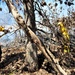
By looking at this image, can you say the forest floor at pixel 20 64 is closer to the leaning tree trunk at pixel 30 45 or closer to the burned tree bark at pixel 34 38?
the leaning tree trunk at pixel 30 45

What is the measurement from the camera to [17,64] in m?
14.2

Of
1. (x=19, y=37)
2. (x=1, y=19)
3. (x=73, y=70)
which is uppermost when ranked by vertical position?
(x=1, y=19)

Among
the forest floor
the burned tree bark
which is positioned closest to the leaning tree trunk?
the forest floor

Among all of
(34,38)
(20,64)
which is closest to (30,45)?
(20,64)

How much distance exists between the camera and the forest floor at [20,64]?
1303 centimetres

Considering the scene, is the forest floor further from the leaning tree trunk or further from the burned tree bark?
the burned tree bark

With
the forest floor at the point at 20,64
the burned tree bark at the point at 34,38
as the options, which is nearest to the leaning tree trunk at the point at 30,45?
the forest floor at the point at 20,64

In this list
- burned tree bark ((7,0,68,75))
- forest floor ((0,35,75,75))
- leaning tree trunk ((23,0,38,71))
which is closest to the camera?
burned tree bark ((7,0,68,75))

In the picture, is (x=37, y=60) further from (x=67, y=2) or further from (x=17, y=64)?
(x=67, y=2)

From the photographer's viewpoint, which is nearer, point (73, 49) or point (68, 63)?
point (68, 63)

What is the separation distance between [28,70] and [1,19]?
334 centimetres

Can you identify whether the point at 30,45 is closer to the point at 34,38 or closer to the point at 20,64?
the point at 20,64

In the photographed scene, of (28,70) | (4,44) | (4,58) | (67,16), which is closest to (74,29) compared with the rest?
(67,16)

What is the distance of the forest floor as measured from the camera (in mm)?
13034
